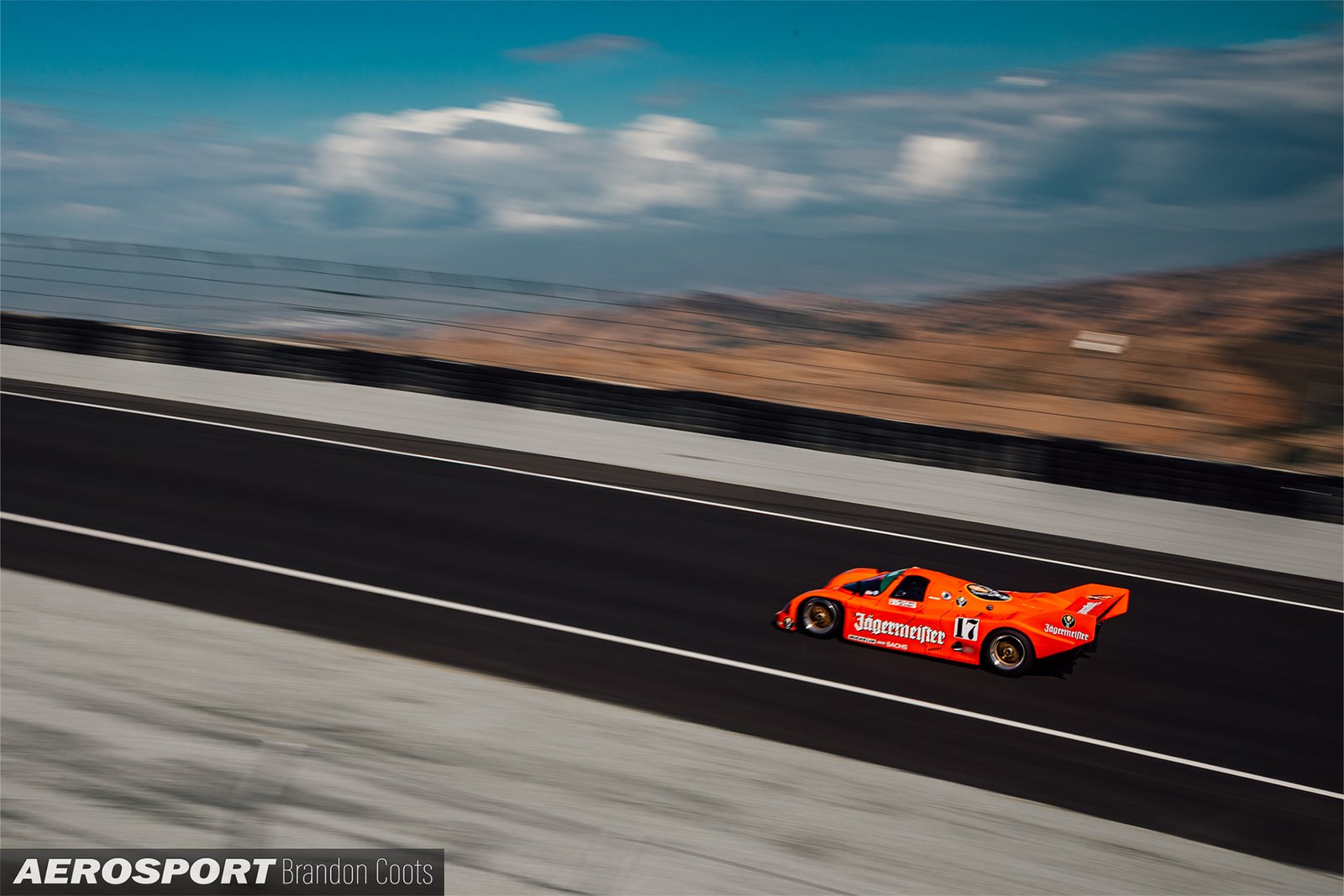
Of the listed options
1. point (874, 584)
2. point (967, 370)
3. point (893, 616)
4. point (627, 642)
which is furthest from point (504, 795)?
point (967, 370)

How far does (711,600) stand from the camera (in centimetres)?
923

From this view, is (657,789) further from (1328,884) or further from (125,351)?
(125,351)

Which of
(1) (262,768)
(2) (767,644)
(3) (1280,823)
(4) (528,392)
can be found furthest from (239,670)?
(4) (528,392)

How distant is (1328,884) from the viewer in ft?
18.9

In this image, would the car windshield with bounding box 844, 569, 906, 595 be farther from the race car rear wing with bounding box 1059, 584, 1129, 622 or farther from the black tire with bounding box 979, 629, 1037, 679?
the race car rear wing with bounding box 1059, 584, 1129, 622

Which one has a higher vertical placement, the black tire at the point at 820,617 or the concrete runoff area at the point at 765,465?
the concrete runoff area at the point at 765,465

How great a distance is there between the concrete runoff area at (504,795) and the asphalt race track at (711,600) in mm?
297

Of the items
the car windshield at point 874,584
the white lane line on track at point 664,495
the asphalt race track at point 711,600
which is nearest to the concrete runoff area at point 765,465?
the asphalt race track at point 711,600

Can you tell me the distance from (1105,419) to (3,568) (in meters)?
13.6

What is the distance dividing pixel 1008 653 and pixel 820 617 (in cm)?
132

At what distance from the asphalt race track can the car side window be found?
45 cm

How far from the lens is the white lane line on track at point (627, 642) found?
6.96 metres

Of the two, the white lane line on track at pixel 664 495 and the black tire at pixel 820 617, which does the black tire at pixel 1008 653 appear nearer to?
the black tire at pixel 820 617

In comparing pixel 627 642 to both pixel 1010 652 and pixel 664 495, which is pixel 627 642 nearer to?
pixel 1010 652
